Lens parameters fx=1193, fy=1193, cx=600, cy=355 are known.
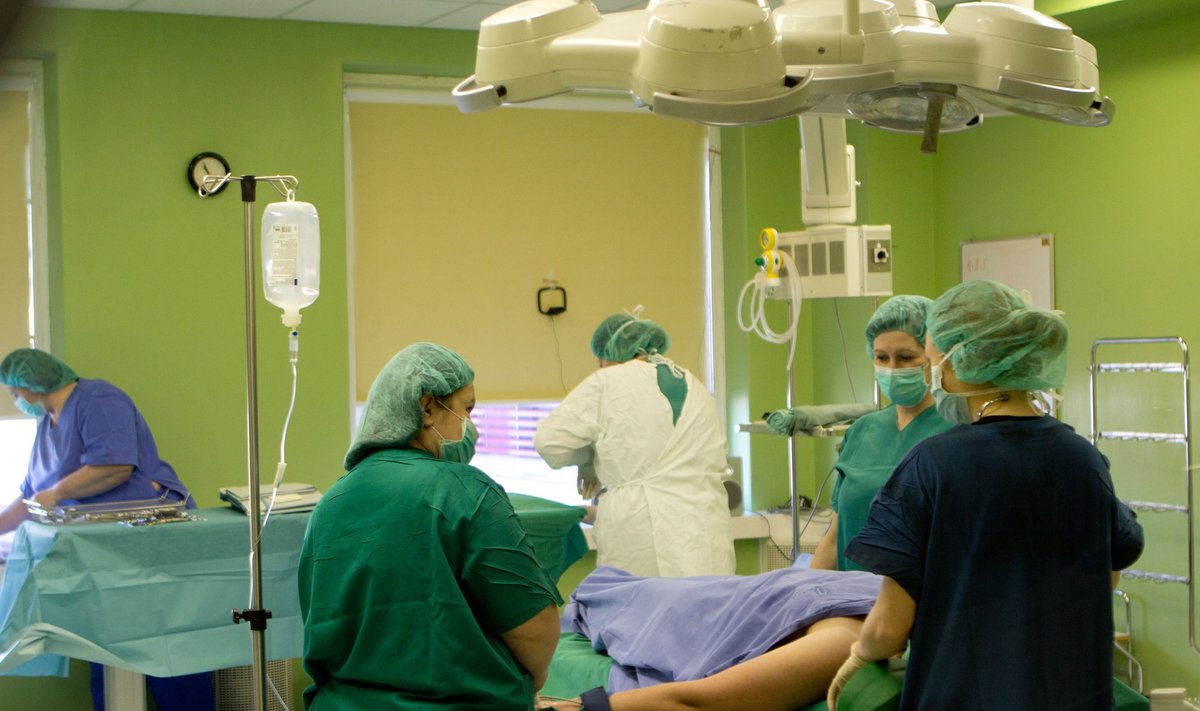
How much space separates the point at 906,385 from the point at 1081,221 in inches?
78.7

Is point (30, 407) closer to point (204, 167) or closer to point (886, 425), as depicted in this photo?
point (204, 167)

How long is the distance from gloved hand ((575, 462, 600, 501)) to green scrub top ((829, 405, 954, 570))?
107 cm

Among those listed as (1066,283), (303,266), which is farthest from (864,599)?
(1066,283)

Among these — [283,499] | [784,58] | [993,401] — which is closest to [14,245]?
[283,499]

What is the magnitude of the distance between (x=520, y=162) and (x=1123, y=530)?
3374 millimetres

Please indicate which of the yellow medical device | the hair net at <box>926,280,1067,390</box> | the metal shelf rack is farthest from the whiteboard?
the hair net at <box>926,280,1067,390</box>

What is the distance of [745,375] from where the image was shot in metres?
5.07

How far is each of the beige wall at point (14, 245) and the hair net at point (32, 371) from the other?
48cm

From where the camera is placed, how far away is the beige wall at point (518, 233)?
4.70 metres

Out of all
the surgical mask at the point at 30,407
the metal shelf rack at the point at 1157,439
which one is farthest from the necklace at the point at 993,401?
the surgical mask at the point at 30,407

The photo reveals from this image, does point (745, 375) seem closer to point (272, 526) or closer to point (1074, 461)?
point (272, 526)

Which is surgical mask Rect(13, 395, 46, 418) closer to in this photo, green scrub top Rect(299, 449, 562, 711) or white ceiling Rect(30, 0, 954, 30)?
white ceiling Rect(30, 0, 954, 30)

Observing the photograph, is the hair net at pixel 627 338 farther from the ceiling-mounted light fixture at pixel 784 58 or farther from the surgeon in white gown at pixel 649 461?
the ceiling-mounted light fixture at pixel 784 58

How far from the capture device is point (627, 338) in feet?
12.4
